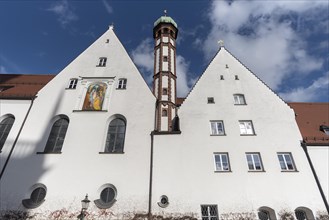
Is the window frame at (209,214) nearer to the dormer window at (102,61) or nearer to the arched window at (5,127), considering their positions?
the dormer window at (102,61)

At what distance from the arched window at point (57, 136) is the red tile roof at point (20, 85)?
11.3 feet

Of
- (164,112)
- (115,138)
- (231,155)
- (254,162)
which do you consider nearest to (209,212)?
(231,155)

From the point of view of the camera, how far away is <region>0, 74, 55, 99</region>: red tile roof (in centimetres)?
1738

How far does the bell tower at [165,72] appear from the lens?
16078 millimetres

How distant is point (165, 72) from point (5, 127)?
42.4 ft

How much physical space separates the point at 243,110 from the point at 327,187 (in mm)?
6814

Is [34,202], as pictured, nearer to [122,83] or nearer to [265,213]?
[122,83]

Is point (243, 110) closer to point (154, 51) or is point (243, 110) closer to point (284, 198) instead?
point (284, 198)

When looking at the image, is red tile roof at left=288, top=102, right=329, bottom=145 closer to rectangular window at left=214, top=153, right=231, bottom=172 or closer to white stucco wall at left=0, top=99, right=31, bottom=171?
rectangular window at left=214, top=153, right=231, bottom=172

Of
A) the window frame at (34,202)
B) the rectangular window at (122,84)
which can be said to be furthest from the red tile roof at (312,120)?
the window frame at (34,202)

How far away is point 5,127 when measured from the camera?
1617 centimetres

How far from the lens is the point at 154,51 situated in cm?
2092

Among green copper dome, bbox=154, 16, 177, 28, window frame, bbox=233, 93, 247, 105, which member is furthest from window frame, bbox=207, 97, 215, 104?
green copper dome, bbox=154, 16, 177, 28

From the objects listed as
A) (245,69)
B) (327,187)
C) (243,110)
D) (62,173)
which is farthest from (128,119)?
(327,187)
